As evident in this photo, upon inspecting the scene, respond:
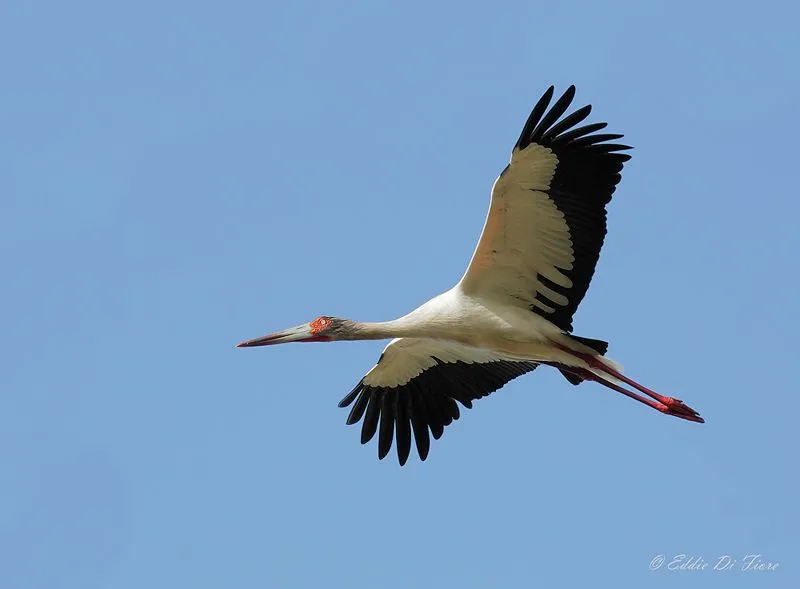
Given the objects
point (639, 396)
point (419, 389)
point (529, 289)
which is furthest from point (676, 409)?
point (419, 389)

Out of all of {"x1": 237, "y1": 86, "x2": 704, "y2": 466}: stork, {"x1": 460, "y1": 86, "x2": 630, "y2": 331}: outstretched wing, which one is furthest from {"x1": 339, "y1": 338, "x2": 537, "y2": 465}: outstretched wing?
{"x1": 460, "y1": 86, "x2": 630, "y2": 331}: outstretched wing

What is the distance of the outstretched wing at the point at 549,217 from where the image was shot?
47.4ft

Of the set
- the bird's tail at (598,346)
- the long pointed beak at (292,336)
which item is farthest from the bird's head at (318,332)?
the bird's tail at (598,346)

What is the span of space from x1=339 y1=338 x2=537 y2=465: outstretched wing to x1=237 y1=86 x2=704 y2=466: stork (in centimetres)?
2

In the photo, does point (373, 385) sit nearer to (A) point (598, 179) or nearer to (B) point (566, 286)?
(B) point (566, 286)

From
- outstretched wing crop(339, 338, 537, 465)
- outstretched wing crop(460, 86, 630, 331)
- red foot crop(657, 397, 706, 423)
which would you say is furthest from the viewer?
outstretched wing crop(339, 338, 537, 465)

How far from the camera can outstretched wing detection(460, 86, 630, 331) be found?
1446cm

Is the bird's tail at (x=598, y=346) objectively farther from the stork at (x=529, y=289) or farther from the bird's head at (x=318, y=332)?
the bird's head at (x=318, y=332)

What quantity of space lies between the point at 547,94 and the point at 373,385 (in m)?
4.66

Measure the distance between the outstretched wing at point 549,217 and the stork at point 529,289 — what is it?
11 millimetres

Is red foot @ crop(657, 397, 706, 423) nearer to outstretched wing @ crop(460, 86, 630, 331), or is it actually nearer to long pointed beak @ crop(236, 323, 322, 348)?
outstretched wing @ crop(460, 86, 630, 331)

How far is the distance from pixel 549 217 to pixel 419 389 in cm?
331

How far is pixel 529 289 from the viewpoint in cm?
1562

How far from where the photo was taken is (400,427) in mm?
17281
